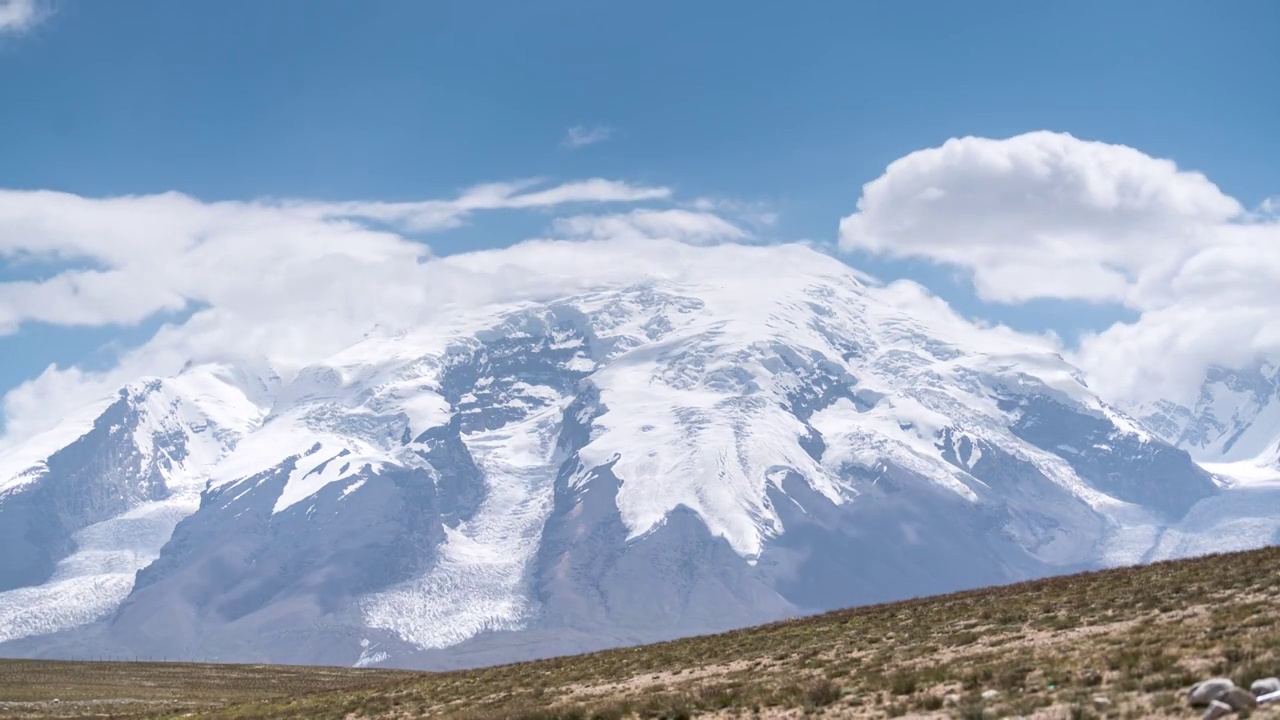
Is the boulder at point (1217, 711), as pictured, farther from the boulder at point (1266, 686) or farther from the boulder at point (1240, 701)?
the boulder at point (1266, 686)

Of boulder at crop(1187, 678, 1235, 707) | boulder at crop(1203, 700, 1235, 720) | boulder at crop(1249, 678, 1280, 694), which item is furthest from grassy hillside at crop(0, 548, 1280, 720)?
boulder at crop(1249, 678, 1280, 694)

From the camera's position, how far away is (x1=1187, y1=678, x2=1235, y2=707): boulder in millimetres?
25906

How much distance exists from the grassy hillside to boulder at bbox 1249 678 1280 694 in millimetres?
1139

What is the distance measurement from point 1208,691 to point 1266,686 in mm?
1031

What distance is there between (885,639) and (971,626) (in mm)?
3061

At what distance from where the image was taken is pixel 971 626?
4669 centimetres

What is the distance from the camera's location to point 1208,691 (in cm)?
2609

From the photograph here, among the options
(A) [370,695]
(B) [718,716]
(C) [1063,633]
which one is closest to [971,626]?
(C) [1063,633]

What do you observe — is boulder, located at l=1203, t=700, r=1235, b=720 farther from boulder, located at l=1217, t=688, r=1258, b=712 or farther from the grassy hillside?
the grassy hillside

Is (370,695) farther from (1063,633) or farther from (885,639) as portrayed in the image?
(1063,633)

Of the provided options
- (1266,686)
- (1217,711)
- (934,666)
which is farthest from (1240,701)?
(934,666)

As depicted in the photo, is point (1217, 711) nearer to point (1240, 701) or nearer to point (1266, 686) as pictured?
point (1240, 701)

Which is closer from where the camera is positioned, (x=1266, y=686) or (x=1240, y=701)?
(x=1240, y=701)

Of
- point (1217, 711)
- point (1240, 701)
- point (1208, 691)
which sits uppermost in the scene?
point (1208, 691)
